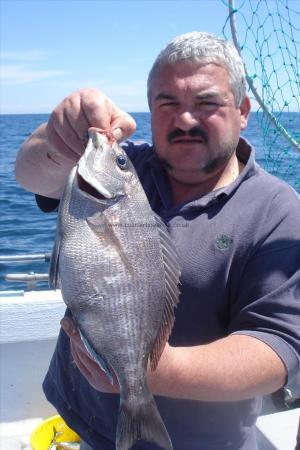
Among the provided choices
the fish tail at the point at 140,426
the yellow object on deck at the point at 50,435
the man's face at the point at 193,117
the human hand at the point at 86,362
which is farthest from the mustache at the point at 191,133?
the yellow object on deck at the point at 50,435

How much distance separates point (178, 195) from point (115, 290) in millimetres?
661

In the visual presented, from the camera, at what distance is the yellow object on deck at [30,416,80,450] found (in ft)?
10.5

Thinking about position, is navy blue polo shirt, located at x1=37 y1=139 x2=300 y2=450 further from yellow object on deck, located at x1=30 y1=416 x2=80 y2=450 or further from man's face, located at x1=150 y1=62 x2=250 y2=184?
yellow object on deck, located at x1=30 y1=416 x2=80 y2=450

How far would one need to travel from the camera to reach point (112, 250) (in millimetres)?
1678

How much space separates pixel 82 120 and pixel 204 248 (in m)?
0.65

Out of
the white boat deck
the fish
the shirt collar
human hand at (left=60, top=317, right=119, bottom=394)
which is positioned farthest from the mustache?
the white boat deck

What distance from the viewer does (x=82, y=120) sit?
67.8 inches

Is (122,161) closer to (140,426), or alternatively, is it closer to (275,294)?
(275,294)

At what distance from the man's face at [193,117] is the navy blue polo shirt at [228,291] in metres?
0.14

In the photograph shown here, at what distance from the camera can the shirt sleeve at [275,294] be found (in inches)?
67.9

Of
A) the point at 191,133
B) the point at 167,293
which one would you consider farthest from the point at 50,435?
the point at 191,133

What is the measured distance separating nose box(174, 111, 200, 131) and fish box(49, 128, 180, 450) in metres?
0.38

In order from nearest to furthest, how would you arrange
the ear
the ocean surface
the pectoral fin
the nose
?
the pectoral fin < the nose < the ear < the ocean surface

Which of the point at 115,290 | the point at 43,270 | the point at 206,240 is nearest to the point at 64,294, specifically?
the point at 115,290
